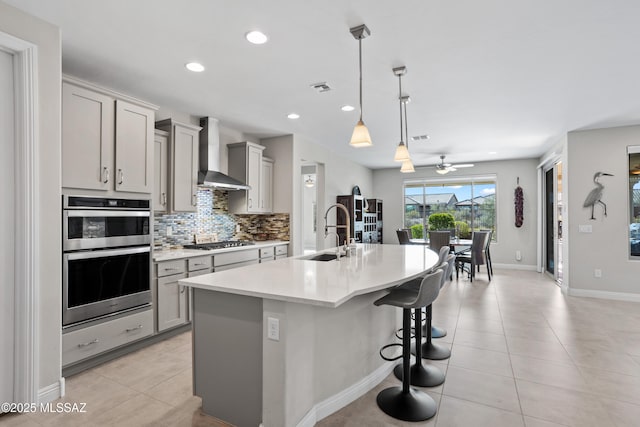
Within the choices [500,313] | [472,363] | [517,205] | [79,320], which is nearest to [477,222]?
[517,205]

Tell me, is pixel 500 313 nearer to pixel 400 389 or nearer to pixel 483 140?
pixel 400 389

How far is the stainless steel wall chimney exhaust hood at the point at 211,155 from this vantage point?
4.28 m

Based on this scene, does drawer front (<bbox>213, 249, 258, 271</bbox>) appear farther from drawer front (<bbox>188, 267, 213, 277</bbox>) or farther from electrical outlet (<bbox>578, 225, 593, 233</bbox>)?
electrical outlet (<bbox>578, 225, 593, 233</bbox>)

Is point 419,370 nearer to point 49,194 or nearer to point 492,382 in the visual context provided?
point 492,382

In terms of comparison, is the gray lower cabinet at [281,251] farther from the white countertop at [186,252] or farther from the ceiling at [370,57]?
the ceiling at [370,57]

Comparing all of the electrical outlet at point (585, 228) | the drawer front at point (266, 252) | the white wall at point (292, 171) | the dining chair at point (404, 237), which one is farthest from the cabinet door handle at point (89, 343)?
the electrical outlet at point (585, 228)

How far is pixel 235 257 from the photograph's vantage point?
4.26m

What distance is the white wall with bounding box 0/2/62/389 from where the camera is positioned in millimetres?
2266

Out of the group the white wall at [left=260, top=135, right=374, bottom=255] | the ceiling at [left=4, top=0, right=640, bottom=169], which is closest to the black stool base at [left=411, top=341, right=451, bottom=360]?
the ceiling at [left=4, top=0, right=640, bottom=169]

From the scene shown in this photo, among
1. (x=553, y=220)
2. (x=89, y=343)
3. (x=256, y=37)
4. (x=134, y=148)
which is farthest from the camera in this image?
(x=553, y=220)

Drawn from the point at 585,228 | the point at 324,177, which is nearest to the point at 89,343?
the point at 324,177

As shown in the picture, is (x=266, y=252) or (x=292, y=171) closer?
(x=266, y=252)

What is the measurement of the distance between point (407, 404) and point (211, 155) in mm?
3636

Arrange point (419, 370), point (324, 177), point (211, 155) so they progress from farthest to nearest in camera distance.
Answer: point (324, 177) → point (211, 155) → point (419, 370)
